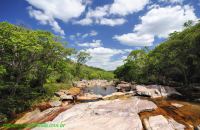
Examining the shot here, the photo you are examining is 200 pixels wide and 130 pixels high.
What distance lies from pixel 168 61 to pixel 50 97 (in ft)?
102

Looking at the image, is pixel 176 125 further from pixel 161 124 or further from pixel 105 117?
pixel 105 117

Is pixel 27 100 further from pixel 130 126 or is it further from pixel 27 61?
pixel 130 126

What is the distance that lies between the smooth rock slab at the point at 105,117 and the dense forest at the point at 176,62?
25.6 metres

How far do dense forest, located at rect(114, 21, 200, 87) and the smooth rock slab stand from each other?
83.9ft

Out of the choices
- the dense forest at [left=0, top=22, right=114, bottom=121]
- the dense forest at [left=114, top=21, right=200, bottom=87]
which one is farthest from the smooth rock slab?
the dense forest at [left=114, top=21, right=200, bottom=87]

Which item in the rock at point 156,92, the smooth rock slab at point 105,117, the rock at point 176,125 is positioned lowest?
the rock at point 176,125

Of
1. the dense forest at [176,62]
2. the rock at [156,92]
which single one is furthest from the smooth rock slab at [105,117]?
the dense forest at [176,62]

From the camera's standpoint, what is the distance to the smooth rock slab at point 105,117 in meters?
14.6

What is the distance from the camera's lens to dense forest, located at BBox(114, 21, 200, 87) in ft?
132

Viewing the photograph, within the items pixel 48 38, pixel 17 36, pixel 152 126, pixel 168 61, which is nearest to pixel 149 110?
pixel 152 126

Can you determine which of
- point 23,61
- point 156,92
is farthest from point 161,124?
point 156,92

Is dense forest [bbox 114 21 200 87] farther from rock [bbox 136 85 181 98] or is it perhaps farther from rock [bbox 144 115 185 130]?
rock [bbox 144 115 185 130]

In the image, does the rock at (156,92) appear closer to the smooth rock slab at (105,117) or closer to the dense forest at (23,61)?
the smooth rock slab at (105,117)

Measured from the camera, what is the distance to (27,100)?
27469mm
